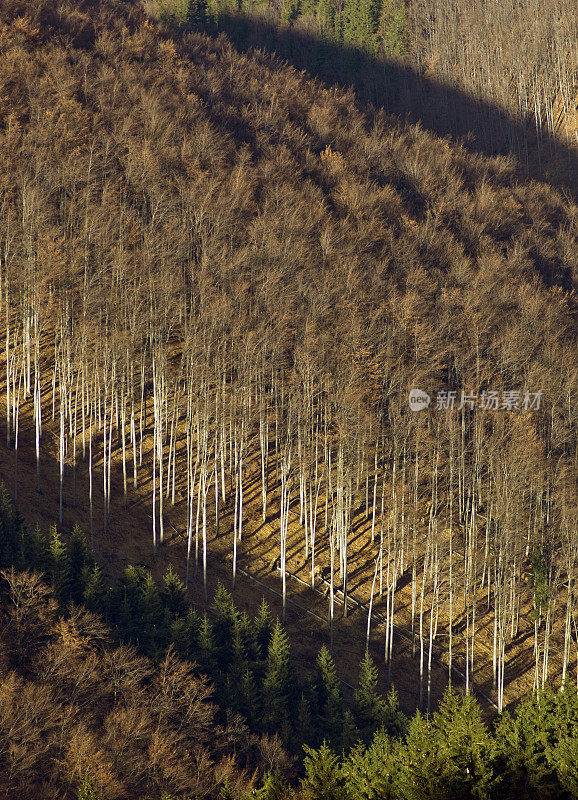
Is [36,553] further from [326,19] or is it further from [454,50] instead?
[454,50]

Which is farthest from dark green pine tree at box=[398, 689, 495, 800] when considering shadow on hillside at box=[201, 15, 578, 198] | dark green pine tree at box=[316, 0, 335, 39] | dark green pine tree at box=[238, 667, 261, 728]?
dark green pine tree at box=[316, 0, 335, 39]

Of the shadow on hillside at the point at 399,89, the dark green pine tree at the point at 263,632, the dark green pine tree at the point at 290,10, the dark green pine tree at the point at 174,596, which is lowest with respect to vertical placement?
the dark green pine tree at the point at 263,632

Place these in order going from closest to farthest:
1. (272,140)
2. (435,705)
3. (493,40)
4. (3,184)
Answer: (435,705), (3,184), (272,140), (493,40)

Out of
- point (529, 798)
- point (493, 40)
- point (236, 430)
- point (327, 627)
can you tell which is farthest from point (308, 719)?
point (493, 40)

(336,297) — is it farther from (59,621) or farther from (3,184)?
(59,621)

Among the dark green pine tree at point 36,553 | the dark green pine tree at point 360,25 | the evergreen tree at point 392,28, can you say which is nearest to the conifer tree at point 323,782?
the dark green pine tree at point 36,553

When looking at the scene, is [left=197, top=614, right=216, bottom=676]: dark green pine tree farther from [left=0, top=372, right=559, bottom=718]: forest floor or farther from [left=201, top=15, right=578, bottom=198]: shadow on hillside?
[left=201, top=15, right=578, bottom=198]: shadow on hillside

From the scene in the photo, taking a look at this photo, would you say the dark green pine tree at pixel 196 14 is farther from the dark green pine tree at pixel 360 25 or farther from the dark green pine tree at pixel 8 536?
the dark green pine tree at pixel 8 536

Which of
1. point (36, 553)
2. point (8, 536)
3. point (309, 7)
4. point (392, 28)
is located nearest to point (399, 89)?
point (392, 28)
